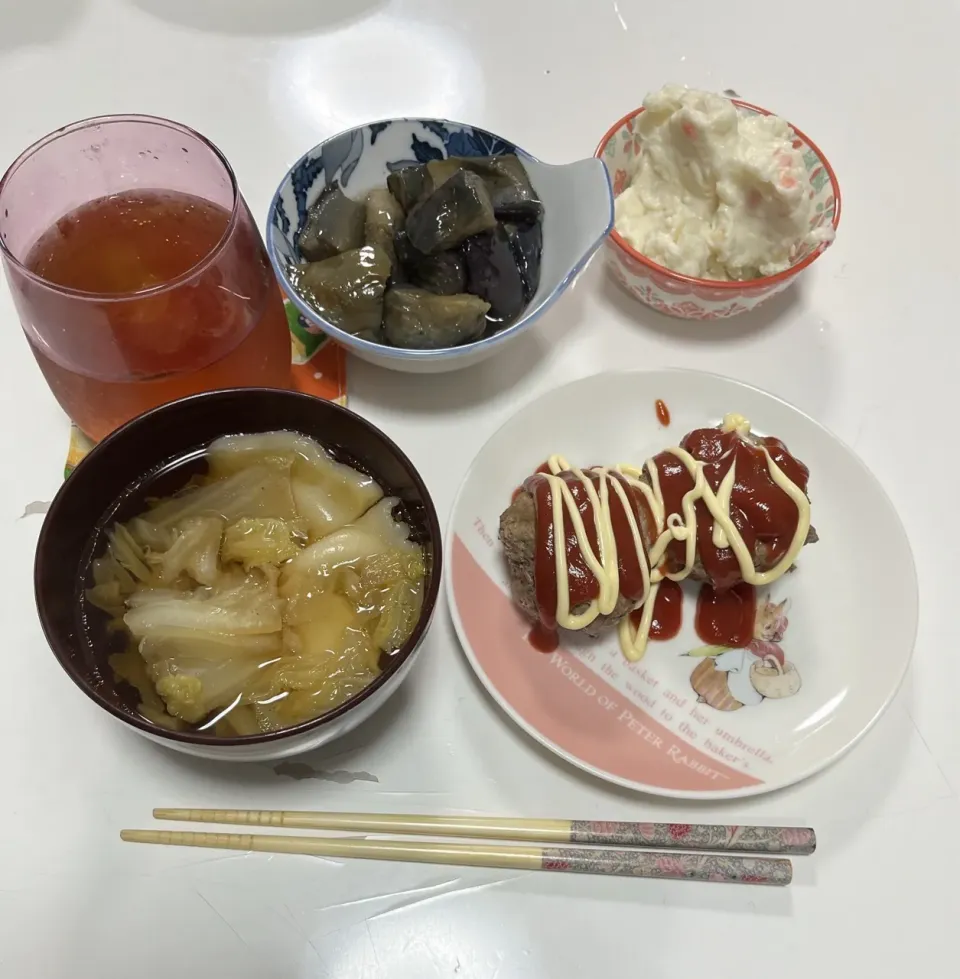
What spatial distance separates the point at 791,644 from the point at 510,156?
0.79 meters

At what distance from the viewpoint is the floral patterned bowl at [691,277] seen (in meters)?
1.16

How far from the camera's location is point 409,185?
3.85 ft

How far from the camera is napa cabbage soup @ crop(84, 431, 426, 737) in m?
0.80

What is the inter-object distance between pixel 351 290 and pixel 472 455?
0.90 ft

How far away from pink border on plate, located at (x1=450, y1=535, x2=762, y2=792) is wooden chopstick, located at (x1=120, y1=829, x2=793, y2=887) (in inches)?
3.0

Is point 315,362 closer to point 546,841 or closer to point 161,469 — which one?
point 161,469

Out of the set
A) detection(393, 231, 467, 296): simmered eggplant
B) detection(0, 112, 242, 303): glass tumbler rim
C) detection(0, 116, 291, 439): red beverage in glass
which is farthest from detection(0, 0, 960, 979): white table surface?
detection(0, 112, 242, 303): glass tumbler rim

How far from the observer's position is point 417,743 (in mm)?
963

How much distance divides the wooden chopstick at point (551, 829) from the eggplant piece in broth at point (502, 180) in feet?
2.65

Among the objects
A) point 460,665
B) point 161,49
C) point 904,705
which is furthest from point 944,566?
point 161,49

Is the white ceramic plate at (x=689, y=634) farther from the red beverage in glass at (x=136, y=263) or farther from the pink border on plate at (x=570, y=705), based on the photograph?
the red beverage in glass at (x=136, y=263)

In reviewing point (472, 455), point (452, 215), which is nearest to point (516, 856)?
point (472, 455)

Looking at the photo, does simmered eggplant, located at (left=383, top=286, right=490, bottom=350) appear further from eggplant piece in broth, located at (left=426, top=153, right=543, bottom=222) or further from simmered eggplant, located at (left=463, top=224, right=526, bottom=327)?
eggplant piece in broth, located at (left=426, top=153, right=543, bottom=222)

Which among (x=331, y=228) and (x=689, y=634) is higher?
(x=331, y=228)
